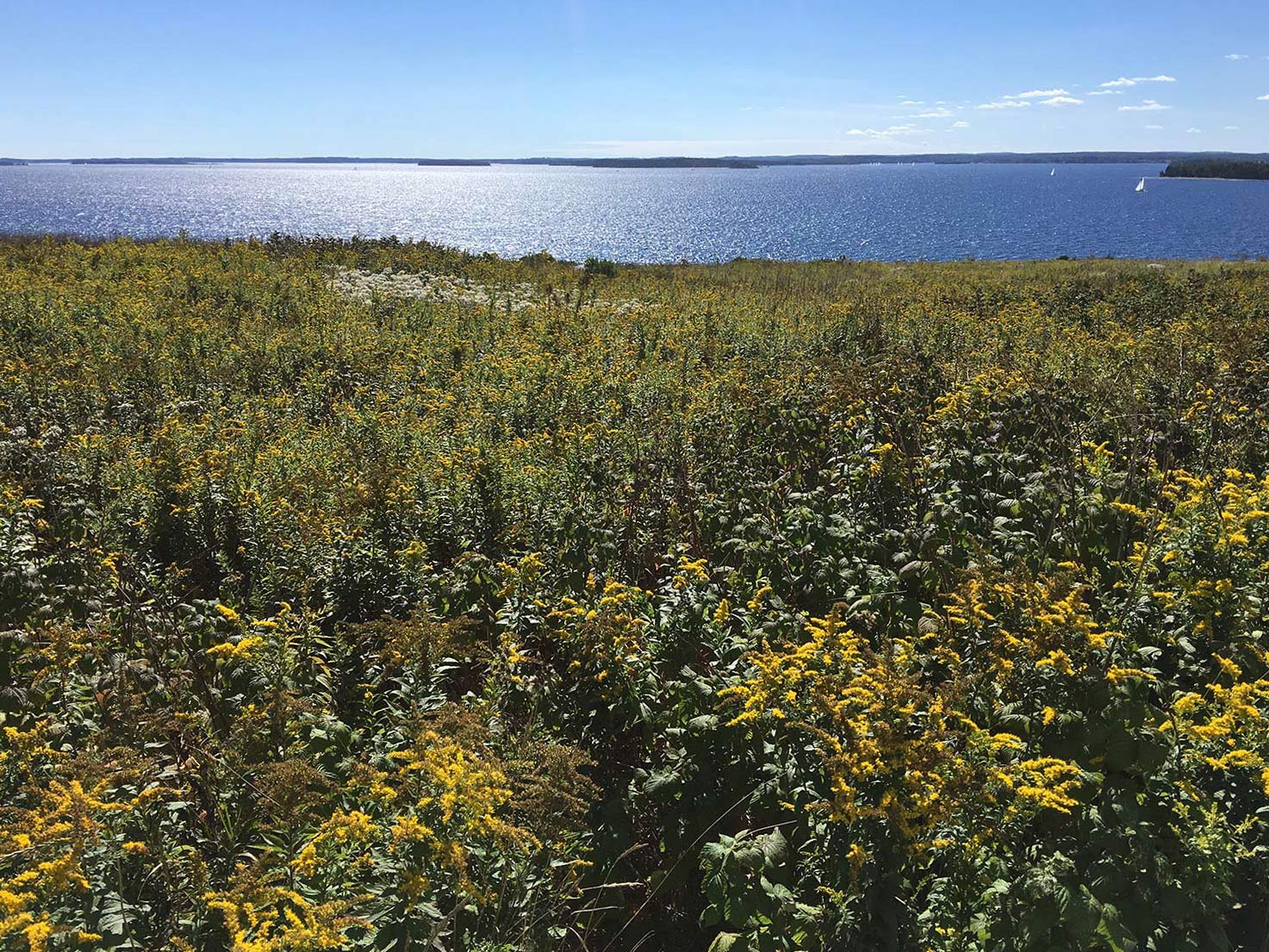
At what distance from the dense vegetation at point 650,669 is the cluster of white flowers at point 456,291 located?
33.8 ft

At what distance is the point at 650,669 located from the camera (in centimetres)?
424

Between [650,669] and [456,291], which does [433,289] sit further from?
[650,669]

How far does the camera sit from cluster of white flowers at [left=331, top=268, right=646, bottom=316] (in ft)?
65.0

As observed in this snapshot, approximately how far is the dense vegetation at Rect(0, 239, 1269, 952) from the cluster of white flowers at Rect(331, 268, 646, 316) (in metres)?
10.3

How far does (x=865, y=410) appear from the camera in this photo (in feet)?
26.4

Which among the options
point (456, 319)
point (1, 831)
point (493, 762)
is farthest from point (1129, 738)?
point (456, 319)

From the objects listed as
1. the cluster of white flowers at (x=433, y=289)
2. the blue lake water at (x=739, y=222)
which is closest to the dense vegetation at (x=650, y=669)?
the cluster of white flowers at (x=433, y=289)

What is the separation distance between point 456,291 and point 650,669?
19.1 m

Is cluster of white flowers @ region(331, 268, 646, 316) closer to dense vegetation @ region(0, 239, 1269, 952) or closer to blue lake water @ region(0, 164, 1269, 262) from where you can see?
dense vegetation @ region(0, 239, 1269, 952)

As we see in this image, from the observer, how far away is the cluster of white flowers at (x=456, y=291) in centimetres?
1981

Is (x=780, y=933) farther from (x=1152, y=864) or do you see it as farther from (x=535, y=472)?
(x=535, y=472)

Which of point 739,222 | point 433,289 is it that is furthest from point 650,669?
point 739,222

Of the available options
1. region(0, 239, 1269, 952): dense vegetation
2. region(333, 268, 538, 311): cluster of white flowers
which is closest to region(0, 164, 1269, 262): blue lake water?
region(333, 268, 538, 311): cluster of white flowers

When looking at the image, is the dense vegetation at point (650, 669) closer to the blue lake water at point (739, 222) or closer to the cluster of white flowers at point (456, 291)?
the cluster of white flowers at point (456, 291)
